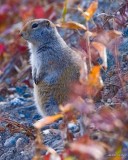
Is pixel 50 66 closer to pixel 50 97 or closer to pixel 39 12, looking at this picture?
pixel 50 97

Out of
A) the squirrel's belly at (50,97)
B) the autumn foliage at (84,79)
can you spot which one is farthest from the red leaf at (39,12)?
the squirrel's belly at (50,97)

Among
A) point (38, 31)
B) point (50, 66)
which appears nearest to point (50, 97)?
point (50, 66)

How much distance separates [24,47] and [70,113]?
385 centimetres

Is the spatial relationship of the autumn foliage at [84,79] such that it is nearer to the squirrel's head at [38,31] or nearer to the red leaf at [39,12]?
the red leaf at [39,12]

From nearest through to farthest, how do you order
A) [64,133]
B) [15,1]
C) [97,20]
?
[64,133]
[97,20]
[15,1]

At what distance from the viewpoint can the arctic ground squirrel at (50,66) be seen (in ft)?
14.9

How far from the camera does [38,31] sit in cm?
503

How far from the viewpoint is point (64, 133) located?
3137 millimetres

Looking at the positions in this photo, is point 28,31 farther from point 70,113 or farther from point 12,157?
point 70,113

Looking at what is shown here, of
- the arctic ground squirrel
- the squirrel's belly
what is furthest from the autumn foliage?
the squirrel's belly

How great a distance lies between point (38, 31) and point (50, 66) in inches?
16.2

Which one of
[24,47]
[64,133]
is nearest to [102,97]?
[64,133]

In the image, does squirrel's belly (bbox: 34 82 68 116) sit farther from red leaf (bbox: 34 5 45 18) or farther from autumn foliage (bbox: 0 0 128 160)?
A: red leaf (bbox: 34 5 45 18)

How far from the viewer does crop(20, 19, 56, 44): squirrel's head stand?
16.4 feet
